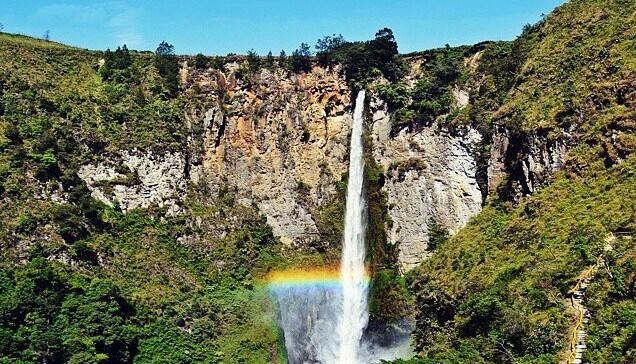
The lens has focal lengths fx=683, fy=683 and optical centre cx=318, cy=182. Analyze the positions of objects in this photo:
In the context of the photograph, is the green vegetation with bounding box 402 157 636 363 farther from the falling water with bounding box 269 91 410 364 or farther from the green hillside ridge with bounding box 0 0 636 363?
the falling water with bounding box 269 91 410 364

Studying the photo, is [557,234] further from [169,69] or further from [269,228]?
[169,69]

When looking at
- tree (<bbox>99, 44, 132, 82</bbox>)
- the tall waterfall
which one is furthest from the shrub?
the tall waterfall

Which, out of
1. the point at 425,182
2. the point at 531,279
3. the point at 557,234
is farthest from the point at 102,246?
the point at 557,234

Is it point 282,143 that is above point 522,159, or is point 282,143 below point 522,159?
above

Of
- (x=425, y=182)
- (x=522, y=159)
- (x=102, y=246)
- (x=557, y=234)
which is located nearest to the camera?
(x=557, y=234)

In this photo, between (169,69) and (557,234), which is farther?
(169,69)

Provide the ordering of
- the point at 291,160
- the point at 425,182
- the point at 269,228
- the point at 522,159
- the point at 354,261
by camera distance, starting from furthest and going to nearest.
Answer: the point at 291,160 < the point at 269,228 < the point at 354,261 < the point at 425,182 < the point at 522,159

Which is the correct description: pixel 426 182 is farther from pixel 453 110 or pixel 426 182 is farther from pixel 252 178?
pixel 252 178

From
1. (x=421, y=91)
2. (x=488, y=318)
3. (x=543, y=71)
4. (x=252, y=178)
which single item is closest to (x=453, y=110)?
(x=421, y=91)

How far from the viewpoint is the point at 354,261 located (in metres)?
44.3

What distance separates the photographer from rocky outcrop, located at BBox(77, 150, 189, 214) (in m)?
44.5

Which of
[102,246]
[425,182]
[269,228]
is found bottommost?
[102,246]

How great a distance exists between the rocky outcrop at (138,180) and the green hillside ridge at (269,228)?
73 centimetres

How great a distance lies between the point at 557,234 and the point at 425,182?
15551 millimetres
